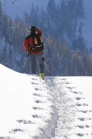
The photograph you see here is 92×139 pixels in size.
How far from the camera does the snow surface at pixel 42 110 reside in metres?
6.24

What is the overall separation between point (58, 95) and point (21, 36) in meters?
132

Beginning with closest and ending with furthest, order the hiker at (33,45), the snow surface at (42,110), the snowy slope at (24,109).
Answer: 1. the snowy slope at (24,109)
2. the snow surface at (42,110)
3. the hiker at (33,45)

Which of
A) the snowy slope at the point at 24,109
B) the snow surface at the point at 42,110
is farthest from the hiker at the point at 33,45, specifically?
the snowy slope at the point at 24,109

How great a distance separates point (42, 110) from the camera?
773 cm

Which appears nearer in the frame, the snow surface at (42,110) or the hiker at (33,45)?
the snow surface at (42,110)

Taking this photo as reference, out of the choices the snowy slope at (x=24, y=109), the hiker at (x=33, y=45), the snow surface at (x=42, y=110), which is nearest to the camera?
the snowy slope at (x=24, y=109)

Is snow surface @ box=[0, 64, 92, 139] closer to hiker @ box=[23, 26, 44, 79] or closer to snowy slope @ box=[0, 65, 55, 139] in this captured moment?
snowy slope @ box=[0, 65, 55, 139]

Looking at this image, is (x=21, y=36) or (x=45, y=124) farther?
(x=21, y=36)

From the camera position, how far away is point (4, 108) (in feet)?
23.3

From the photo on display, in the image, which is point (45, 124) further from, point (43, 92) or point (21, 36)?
point (21, 36)

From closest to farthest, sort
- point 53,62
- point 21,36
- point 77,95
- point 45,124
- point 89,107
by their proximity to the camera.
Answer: point 45,124 → point 89,107 → point 77,95 → point 53,62 → point 21,36

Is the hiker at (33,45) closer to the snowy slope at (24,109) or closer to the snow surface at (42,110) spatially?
the snow surface at (42,110)

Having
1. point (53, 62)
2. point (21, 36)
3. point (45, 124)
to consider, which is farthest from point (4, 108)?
point (21, 36)

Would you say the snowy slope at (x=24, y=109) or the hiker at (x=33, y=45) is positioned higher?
the hiker at (x=33, y=45)
